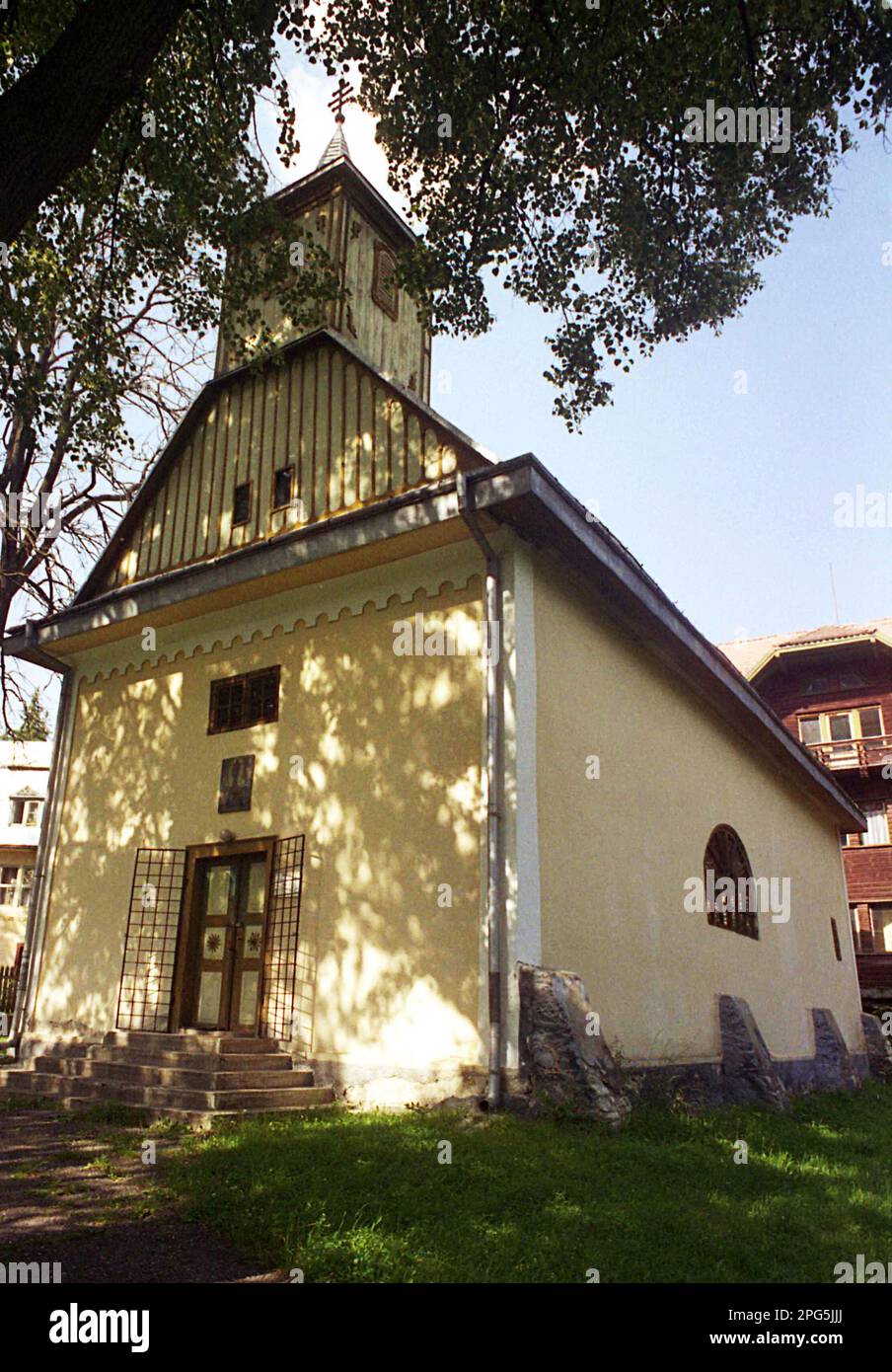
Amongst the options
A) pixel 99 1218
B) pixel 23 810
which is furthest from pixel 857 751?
pixel 23 810

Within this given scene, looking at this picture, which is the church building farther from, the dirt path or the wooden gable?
the dirt path

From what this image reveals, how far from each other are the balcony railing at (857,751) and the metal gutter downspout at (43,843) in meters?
19.7

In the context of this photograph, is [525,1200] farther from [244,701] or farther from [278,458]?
[278,458]

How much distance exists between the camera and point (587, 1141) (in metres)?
6.63

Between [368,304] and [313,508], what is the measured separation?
362cm

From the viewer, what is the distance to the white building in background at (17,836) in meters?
29.7

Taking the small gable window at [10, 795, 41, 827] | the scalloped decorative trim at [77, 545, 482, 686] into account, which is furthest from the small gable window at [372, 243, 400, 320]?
the small gable window at [10, 795, 41, 827]

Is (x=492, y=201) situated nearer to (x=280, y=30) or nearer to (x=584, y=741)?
Answer: (x=280, y=30)

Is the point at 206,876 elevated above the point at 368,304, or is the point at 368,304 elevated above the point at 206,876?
the point at 368,304

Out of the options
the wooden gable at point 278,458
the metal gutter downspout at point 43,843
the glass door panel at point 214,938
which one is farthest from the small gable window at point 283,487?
the glass door panel at point 214,938

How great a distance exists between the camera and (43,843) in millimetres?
12219

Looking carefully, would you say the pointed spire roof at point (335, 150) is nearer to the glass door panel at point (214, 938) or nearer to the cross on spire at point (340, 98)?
the cross on spire at point (340, 98)
